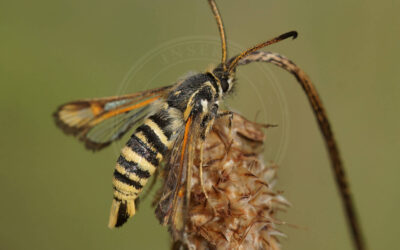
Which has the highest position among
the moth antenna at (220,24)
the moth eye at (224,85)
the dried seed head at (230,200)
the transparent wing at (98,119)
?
the moth antenna at (220,24)

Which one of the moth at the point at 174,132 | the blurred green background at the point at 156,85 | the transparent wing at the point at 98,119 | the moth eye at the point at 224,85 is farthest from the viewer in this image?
the blurred green background at the point at 156,85

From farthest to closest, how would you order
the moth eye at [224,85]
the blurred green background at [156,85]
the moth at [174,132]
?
the blurred green background at [156,85] → the moth eye at [224,85] → the moth at [174,132]

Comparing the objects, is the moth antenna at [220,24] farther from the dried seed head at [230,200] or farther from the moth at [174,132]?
the dried seed head at [230,200]

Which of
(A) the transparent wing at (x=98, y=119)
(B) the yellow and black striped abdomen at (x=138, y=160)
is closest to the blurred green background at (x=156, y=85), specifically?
(A) the transparent wing at (x=98, y=119)

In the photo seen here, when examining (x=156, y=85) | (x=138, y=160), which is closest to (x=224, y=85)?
(x=138, y=160)

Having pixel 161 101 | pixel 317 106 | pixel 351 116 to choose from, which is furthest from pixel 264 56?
pixel 351 116

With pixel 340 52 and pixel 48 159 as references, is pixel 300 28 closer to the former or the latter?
pixel 340 52

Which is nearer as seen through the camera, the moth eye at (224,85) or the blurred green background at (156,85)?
the moth eye at (224,85)
